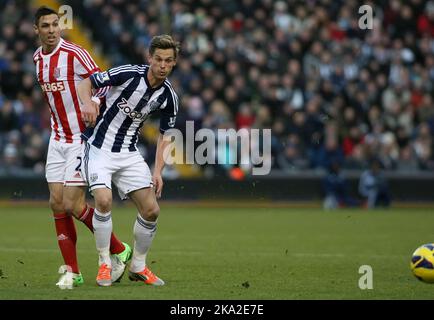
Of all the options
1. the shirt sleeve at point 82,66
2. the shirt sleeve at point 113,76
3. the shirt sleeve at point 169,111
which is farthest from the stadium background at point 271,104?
the shirt sleeve at point 113,76

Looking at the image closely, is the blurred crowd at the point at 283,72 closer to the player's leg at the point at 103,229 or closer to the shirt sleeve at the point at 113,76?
the shirt sleeve at the point at 113,76

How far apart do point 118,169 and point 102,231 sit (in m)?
0.57

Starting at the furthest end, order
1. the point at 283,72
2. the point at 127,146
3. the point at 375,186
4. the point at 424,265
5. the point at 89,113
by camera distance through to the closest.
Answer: the point at 283,72 < the point at 375,186 < the point at 127,146 < the point at 424,265 < the point at 89,113

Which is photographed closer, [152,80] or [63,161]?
[152,80]

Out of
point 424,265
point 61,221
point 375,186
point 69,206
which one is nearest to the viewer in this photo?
point 424,265

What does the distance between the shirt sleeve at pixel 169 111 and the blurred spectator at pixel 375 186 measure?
1226 centimetres

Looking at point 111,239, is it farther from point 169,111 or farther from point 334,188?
point 334,188

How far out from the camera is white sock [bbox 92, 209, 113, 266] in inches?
361

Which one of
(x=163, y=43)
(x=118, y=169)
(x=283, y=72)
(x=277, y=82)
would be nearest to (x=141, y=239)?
(x=118, y=169)

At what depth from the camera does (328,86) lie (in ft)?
74.9

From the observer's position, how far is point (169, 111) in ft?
31.4

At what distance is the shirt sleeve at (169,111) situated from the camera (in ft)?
31.1
